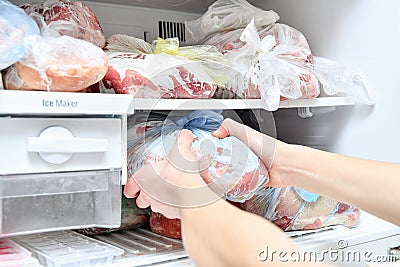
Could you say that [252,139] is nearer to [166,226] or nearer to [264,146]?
[264,146]

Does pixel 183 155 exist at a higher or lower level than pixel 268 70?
lower

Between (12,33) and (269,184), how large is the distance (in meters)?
0.53

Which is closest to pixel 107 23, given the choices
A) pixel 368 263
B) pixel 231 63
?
pixel 231 63

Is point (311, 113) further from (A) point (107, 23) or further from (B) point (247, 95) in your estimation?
(A) point (107, 23)

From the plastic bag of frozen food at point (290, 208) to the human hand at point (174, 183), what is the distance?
0.82 ft

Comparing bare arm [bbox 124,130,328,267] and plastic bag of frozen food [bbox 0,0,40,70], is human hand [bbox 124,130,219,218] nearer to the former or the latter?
bare arm [bbox 124,130,328,267]

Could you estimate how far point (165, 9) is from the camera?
1.34m

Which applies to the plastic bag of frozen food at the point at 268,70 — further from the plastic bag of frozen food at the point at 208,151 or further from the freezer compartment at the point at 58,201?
the freezer compartment at the point at 58,201

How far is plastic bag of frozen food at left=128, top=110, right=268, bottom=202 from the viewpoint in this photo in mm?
889

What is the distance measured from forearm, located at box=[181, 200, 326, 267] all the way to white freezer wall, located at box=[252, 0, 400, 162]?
2.00ft

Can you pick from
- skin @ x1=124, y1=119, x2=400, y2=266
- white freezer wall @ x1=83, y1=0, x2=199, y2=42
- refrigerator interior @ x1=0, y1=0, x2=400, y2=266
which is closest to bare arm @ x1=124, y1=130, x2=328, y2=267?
skin @ x1=124, y1=119, x2=400, y2=266

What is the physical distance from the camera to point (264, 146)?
966mm

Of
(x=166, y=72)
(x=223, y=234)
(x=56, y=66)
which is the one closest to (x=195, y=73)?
(x=166, y=72)

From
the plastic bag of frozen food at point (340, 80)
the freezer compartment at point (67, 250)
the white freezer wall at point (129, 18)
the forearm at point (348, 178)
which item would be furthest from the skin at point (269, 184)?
the white freezer wall at point (129, 18)
